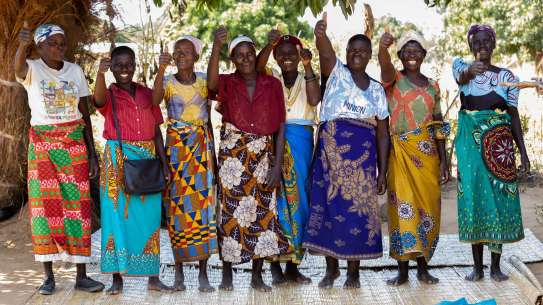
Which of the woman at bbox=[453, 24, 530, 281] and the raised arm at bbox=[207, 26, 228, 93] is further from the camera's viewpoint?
the woman at bbox=[453, 24, 530, 281]

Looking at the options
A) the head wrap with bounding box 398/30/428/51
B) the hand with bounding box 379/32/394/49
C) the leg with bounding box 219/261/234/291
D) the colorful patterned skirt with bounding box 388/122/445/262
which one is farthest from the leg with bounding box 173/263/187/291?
the head wrap with bounding box 398/30/428/51

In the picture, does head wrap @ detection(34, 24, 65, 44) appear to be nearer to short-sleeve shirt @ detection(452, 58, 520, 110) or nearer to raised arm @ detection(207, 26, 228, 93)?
raised arm @ detection(207, 26, 228, 93)

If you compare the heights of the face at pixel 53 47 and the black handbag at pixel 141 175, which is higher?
the face at pixel 53 47

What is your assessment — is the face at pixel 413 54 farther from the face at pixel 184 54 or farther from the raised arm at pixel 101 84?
the raised arm at pixel 101 84

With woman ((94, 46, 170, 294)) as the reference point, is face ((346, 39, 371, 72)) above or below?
above

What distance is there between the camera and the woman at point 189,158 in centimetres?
486

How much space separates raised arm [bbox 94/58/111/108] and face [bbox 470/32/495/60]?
2488 mm

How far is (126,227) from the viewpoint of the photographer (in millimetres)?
4891

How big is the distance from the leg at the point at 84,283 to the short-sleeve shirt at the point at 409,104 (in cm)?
229

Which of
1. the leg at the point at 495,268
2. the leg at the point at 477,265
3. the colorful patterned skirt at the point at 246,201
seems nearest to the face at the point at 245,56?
the colorful patterned skirt at the point at 246,201

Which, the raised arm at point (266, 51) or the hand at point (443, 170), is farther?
the hand at point (443, 170)

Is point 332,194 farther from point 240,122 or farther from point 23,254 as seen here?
point 23,254

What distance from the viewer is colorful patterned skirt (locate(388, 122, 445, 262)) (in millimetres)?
4934

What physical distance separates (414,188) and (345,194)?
1.63 ft
